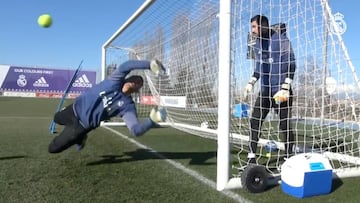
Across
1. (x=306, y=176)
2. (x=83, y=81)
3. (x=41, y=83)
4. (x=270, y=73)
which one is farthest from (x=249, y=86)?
(x=41, y=83)

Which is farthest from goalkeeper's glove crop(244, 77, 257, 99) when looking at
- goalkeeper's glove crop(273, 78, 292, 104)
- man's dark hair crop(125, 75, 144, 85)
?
man's dark hair crop(125, 75, 144, 85)

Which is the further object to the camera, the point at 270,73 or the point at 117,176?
the point at 270,73

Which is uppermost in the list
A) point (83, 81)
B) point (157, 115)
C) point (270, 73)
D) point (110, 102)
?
point (83, 81)

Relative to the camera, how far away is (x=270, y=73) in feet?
15.4

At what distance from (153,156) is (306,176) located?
8.65 feet

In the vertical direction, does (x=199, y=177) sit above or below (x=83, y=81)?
below

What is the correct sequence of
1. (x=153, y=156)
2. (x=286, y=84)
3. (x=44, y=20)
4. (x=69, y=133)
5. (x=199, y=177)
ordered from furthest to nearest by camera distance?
(x=44, y=20), (x=153, y=156), (x=69, y=133), (x=199, y=177), (x=286, y=84)

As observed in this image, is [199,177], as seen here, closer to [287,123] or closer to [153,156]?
[287,123]

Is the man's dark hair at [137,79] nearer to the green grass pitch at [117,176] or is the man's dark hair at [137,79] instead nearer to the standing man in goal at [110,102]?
the standing man in goal at [110,102]

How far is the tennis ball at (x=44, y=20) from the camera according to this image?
692 centimetres

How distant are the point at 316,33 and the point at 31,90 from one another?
36.4m

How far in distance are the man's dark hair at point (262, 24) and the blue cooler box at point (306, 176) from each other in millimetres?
1526

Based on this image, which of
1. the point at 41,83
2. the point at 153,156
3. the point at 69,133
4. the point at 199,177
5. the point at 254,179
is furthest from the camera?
the point at 41,83

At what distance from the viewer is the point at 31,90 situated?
37812 mm
